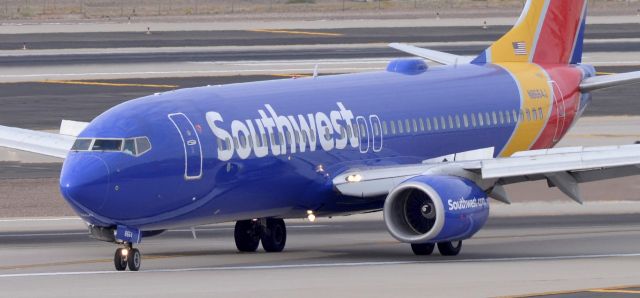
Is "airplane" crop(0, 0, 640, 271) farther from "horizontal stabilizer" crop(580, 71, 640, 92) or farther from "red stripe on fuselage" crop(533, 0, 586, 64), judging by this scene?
"red stripe on fuselage" crop(533, 0, 586, 64)

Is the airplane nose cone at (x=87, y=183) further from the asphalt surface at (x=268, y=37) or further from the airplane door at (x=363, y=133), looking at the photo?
the asphalt surface at (x=268, y=37)

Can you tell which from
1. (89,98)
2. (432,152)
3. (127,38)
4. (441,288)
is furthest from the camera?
(127,38)

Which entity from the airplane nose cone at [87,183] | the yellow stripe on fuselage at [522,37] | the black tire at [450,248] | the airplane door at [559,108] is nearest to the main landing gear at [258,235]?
the black tire at [450,248]

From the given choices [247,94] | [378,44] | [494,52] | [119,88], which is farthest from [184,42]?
[247,94]

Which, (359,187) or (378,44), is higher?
(359,187)

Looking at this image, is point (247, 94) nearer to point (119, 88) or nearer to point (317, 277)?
point (317, 277)

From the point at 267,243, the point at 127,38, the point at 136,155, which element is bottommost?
the point at 127,38

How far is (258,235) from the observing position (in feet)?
125

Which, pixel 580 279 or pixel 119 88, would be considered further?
pixel 119 88

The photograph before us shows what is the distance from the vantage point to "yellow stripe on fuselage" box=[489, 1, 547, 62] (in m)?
45.4

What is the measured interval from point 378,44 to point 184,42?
1505cm

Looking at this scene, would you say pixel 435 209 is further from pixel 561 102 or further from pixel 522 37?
pixel 522 37

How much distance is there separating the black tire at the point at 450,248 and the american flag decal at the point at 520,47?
1043cm

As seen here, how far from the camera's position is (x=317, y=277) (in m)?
31.6
